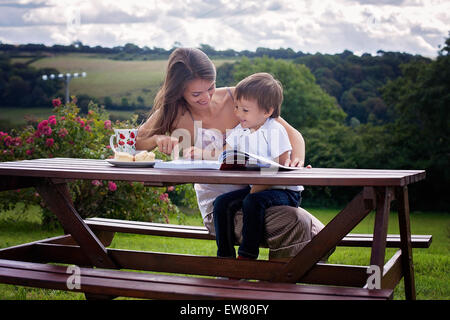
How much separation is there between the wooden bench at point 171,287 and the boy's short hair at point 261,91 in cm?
93

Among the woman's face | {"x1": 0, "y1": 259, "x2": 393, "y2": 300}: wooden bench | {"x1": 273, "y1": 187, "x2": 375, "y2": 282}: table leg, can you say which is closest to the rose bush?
the woman's face

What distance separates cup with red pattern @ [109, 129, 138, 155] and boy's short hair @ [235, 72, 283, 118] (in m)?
0.55

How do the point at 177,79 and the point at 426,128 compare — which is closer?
the point at 177,79

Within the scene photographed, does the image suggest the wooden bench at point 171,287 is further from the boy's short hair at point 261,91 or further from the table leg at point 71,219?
the boy's short hair at point 261,91

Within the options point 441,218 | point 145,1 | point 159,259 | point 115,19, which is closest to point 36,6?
point 115,19

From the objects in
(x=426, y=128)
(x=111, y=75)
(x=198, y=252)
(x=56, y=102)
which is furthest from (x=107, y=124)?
(x=111, y=75)

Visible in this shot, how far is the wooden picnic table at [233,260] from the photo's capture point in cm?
191

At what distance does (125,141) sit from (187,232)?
76 cm

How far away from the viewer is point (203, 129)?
3.17 meters

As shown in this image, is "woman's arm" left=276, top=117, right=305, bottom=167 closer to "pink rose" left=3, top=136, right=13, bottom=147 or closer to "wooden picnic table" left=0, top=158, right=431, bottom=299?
"wooden picnic table" left=0, top=158, right=431, bottom=299

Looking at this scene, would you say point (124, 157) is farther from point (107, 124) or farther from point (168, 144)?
point (107, 124)

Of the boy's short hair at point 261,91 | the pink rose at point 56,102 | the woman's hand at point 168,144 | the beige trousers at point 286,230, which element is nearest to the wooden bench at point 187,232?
the beige trousers at point 286,230
